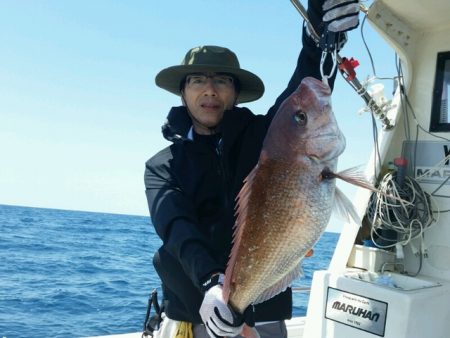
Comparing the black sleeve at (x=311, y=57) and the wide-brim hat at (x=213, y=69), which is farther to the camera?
the wide-brim hat at (x=213, y=69)

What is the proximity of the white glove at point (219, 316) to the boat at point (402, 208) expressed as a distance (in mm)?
1956

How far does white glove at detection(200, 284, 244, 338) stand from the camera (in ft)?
6.12

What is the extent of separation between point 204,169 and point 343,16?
985mm

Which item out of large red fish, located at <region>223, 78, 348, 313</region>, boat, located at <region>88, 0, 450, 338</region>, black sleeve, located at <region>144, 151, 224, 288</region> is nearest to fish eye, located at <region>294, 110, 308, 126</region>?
large red fish, located at <region>223, 78, 348, 313</region>

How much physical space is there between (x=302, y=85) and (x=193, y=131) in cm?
89

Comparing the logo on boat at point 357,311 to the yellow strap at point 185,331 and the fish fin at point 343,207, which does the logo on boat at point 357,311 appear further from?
the fish fin at point 343,207

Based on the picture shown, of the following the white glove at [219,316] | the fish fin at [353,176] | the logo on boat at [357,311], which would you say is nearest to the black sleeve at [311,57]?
the fish fin at [353,176]

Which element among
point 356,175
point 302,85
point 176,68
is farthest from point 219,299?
point 176,68

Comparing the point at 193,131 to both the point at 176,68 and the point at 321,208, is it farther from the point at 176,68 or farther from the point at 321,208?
the point at 321,208

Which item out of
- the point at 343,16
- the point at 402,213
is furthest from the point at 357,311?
the point at 343,16

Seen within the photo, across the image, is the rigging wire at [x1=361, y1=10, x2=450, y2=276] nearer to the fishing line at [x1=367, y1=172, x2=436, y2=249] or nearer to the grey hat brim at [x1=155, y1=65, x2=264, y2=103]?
the fishing line at [x1=367, y1=172, x2=436, y2=249]

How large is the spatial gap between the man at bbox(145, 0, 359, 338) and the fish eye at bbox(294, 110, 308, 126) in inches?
17.8

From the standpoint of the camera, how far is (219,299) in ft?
6.15

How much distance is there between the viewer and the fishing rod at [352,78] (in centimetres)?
227
